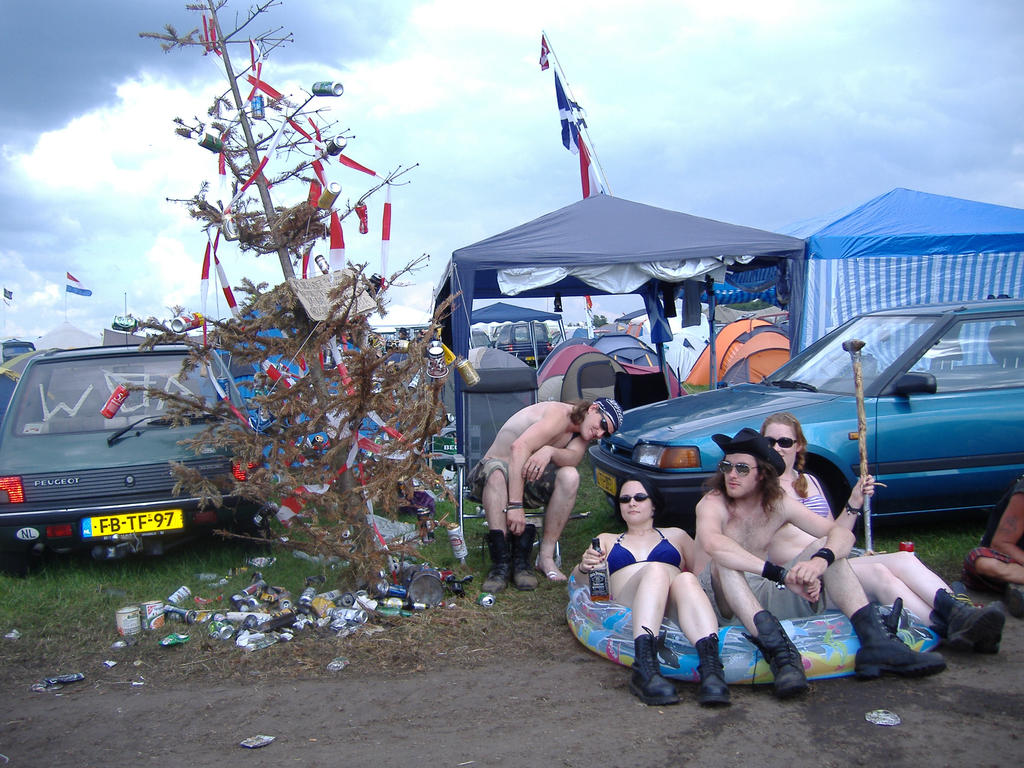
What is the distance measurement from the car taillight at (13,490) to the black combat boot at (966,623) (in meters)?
4.89

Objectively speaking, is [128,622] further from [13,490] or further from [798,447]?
[798,447]

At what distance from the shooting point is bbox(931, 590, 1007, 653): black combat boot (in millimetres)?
3191

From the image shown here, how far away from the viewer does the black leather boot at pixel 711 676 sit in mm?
2908

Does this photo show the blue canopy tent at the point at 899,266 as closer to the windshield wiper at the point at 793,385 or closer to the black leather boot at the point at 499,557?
the windshield wiper at the point at 793,385

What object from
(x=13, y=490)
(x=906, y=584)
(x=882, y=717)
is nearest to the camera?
(x=882, y=717)

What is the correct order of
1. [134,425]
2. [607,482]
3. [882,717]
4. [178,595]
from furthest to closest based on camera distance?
1. [607,482]
2. [134,425]
3. [178,595]
4. [882,717]

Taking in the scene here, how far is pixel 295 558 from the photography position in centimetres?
528

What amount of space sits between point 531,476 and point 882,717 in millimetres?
2310

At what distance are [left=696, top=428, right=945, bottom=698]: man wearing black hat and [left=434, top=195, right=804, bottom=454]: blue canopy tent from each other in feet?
14.0

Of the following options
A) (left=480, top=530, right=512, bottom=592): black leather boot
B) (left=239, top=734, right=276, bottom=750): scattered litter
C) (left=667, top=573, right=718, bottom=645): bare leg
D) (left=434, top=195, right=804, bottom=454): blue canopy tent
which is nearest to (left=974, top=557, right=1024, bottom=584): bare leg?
(left=667, top=573, right=718, bottom=645): bare leg

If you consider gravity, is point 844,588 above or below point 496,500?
below

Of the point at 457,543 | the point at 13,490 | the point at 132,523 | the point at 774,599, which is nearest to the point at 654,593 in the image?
the point at 774,599

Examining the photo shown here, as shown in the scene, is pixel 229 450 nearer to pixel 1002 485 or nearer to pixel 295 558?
pixel 295 558

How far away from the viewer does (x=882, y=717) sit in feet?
9.27
